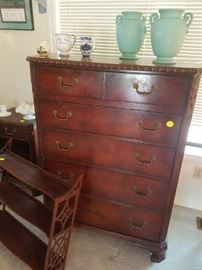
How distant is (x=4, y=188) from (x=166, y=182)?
1131mm

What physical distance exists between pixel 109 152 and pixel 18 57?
140 centimetres

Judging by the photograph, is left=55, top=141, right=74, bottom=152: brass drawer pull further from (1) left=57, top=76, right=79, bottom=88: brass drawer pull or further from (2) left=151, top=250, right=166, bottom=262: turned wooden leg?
(2) left=151, top=250, right=166, bottom=262: turned wooden leg

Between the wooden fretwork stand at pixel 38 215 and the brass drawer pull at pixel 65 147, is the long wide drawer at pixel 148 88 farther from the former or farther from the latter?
the wooden fretwork stand at pixel 38 215

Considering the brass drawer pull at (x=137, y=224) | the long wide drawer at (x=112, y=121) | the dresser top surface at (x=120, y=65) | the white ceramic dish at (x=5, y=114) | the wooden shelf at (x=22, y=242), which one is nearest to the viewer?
the dresser top surface at (x=120, y=65)

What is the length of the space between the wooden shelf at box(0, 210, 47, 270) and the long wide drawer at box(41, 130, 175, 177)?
574 mm

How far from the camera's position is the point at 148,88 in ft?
4.00

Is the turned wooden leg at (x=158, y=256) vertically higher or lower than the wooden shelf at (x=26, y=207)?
lower

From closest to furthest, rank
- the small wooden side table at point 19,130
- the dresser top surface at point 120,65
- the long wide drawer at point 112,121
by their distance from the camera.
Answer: the dresser top surface at point 120,65
the long wide drawer at point 112,121
the small wooden side table at point 19,130

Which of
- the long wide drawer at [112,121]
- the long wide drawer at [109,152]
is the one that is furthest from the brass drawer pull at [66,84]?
the long wide drawer at [109,152]

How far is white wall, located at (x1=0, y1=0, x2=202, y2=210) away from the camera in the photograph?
2.00 metres

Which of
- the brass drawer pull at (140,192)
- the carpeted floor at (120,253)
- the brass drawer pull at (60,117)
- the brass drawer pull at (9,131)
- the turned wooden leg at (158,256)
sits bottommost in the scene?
the carpeted floor at (120,253)

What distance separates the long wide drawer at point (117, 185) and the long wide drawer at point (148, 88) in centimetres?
49

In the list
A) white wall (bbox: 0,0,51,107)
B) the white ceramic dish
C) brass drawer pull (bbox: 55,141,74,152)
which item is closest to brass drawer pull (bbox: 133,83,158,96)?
brass drawer pull (bbox: 55,141,74,152)

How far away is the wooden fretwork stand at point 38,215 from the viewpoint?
1303 mm
